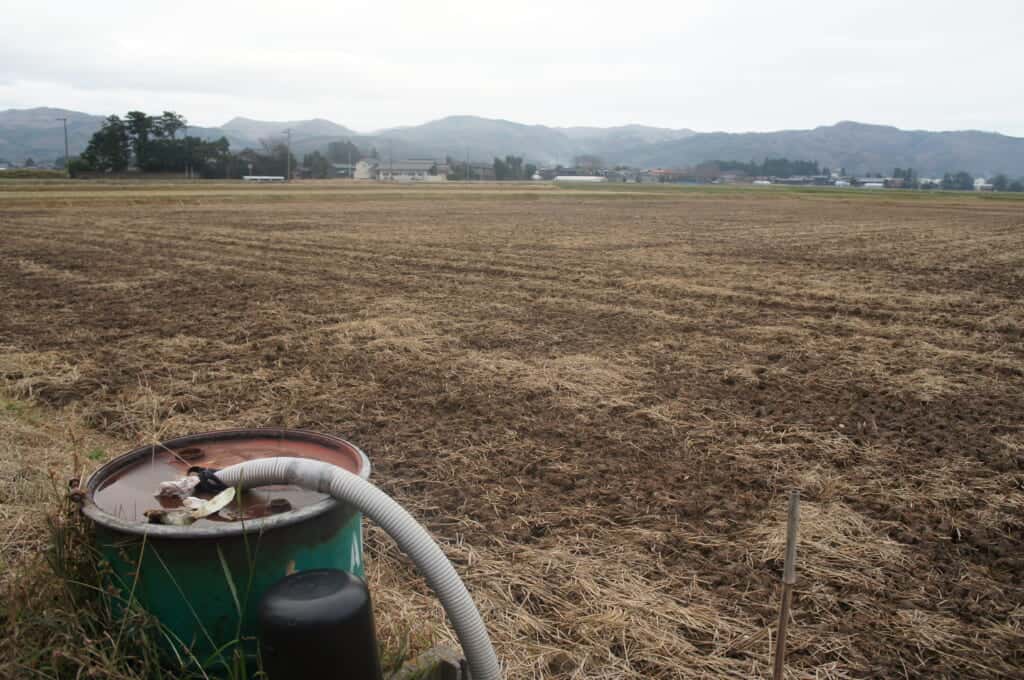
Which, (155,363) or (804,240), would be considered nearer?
(155,363)

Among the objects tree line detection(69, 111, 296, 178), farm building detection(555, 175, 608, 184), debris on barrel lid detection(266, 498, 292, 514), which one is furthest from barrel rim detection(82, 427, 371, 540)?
farm building detection(555, 175, 608, 184)

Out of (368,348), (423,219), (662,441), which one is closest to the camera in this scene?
(662,441)

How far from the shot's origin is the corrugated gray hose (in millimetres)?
2283

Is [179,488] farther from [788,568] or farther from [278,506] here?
[788,568]

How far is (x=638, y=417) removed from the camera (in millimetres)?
5977

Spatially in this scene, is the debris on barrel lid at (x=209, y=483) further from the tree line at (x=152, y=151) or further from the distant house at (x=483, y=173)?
the distant house at (x=483, y=173)

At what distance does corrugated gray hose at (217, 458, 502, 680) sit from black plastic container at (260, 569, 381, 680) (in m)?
0.25

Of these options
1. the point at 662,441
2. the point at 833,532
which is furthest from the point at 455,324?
the point at 833,532

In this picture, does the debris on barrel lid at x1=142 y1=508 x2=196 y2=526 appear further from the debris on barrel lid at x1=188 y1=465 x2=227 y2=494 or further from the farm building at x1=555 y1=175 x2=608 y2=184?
the farm building at x1=555 y1=175 x2=608 y2=184

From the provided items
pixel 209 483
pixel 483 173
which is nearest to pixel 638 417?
pixel 209 483

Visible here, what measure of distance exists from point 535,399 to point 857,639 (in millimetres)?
3549

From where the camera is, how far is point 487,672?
241cm

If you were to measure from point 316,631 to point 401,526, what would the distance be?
1.39 feet

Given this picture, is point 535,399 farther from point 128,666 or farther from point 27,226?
point 27,226
